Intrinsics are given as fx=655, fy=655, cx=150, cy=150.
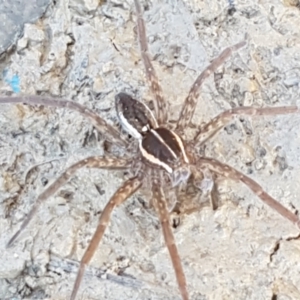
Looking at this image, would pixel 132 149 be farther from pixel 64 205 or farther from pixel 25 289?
pixel 25 289

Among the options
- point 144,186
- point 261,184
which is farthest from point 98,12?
point 261,184

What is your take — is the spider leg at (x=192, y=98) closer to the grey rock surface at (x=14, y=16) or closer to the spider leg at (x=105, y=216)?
the spider leg at (x=105, y=216)

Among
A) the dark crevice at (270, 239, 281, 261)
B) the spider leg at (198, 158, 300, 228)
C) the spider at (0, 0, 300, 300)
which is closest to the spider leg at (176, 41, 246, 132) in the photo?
the spider at (0, 0, 300, 300)

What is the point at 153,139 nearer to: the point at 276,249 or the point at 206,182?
the point at 206,182

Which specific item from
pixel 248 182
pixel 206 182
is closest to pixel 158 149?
pixel 206 182

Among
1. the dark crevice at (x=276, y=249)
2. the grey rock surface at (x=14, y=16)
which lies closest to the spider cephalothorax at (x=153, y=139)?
the dark crevice at (x=276, y=249)
